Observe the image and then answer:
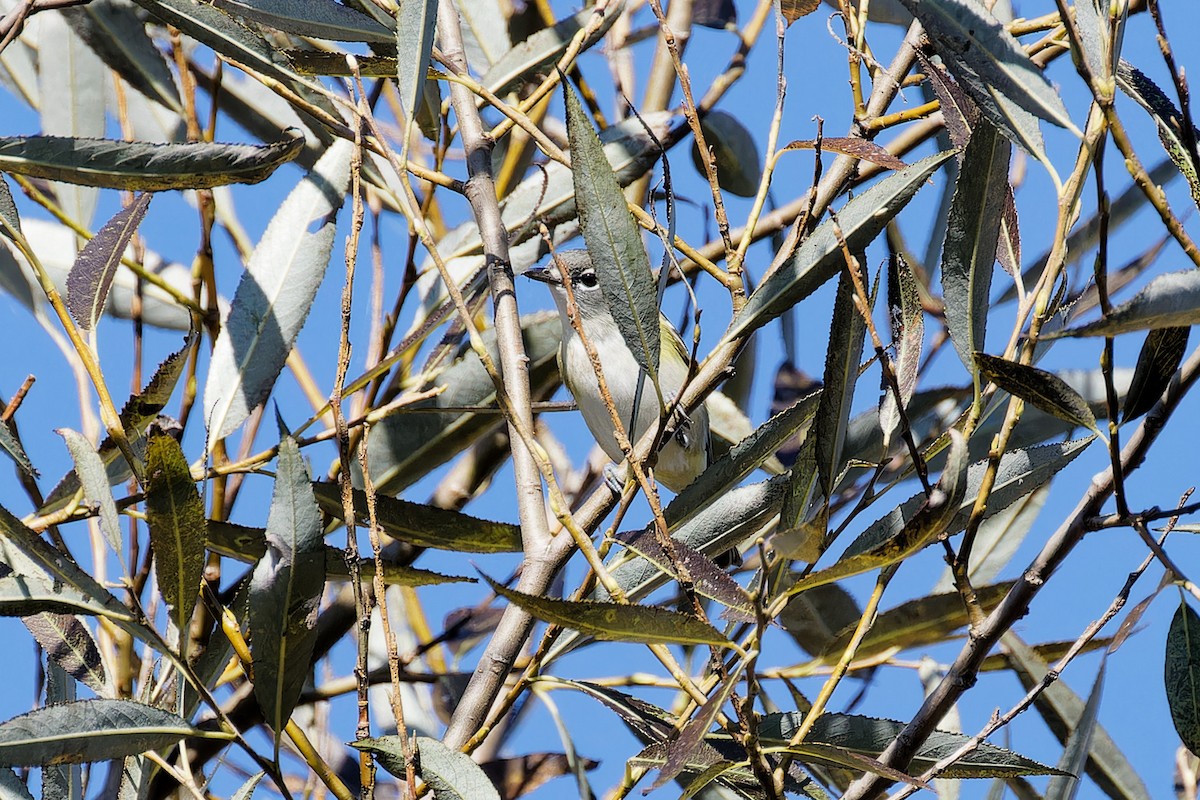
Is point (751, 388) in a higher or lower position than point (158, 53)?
lower

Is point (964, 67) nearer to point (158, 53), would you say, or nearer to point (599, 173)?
point (599, 173)

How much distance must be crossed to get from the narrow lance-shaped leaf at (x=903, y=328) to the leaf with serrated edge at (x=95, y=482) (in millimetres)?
663

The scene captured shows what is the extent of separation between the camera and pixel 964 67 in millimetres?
1038

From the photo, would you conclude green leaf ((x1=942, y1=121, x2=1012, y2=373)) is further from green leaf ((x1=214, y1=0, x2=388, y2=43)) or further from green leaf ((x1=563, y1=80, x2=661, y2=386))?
green leaf ((x1=214, y1=0, x2=388, y2=43))

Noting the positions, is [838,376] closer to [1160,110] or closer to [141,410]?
[1160,110]

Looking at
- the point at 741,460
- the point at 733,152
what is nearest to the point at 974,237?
the point at 741,460

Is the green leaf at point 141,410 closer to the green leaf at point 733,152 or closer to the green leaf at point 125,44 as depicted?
the green leaf at point 125,44

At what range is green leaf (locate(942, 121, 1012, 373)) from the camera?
1054 mm

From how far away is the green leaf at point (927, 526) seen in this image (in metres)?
0.90

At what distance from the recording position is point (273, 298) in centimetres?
163

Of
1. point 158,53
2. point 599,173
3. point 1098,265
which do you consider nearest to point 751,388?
point 158,53

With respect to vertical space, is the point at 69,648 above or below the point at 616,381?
below

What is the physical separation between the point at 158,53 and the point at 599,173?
1275 millimetres

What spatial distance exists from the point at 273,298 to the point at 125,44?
0.71 meters
